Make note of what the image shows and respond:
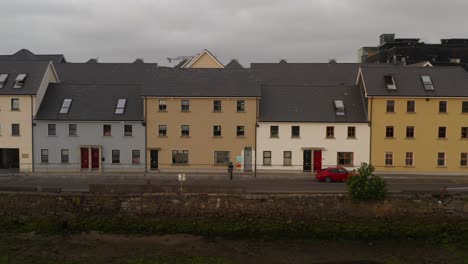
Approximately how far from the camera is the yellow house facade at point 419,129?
39281mm

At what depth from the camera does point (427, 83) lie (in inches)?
1582

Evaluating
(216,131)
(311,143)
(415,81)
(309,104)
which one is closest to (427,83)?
(415,81)

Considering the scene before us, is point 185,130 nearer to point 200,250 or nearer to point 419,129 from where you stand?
point 200,250

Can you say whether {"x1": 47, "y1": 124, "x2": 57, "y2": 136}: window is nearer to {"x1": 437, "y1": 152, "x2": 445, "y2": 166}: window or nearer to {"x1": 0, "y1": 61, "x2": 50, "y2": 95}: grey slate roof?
{"x1": 0, "y1": 61, "x2": 50, "y2": 95}: grey slate roof

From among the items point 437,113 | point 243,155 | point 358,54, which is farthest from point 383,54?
point 243,155

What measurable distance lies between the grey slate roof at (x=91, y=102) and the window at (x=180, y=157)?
14.0 feet

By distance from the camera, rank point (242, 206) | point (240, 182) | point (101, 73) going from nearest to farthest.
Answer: point (242, 206)
point (240, 182)
point (101, 73)

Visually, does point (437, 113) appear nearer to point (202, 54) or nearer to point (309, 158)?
point (309, 158)

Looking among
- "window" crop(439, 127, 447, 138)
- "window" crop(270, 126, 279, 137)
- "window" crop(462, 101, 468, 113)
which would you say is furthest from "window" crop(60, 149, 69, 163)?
"window" crop(462, 101, 468, 113)

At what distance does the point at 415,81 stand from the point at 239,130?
616 inches

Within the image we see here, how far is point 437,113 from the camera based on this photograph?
1549 inches

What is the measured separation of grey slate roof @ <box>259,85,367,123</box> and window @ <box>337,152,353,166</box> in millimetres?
2762

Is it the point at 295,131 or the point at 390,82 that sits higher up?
the point at 390,82

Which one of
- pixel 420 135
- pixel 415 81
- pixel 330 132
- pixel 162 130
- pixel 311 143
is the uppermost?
pixel 415 81
